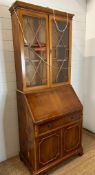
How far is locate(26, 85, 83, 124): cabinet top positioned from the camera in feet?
5.55

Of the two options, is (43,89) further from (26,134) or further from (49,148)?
(49,148)

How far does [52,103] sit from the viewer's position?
1859mm

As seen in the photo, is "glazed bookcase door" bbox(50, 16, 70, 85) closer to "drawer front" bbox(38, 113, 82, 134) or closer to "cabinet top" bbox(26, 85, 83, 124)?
"cabinet top" bbox(26, 85, 83, 124)

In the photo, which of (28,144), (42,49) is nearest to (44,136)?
(28,144)

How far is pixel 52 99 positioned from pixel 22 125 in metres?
0.53

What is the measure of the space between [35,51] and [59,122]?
37.4 inches

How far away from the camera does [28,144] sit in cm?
183

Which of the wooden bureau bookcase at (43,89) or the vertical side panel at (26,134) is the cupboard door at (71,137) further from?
the vertical side panel at (26,134)

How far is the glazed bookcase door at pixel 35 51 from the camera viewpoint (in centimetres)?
172

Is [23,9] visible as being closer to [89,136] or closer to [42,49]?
[42,49]

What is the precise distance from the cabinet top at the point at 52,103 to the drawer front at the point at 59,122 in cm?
7

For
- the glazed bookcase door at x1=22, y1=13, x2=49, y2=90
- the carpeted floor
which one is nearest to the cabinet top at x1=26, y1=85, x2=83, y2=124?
the glazed bookcase door at x1=22, y1=13, x2=49, y2=90

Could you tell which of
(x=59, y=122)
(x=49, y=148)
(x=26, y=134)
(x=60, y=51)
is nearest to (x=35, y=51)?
(x=60, y=51)

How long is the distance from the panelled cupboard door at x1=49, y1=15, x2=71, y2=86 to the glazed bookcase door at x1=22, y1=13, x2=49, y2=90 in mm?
97
